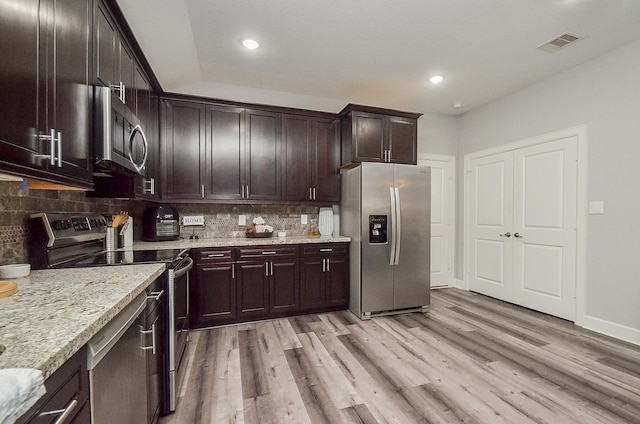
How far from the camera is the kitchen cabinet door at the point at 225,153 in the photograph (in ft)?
10.6

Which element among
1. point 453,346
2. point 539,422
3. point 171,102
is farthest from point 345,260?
point 171,102

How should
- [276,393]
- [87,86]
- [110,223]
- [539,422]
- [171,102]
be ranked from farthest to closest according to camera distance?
[171,102] < [110,223] < [276,393] < [539,422] < [87,86]

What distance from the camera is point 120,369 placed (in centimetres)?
108

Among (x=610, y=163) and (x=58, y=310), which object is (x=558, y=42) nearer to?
(x=610, y=163)

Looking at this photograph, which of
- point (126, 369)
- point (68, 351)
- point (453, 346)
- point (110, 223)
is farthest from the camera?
point (453, 346)

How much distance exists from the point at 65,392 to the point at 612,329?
413cm

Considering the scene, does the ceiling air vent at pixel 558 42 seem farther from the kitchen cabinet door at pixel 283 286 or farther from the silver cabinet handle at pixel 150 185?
the silver cabinet handle at pixel 150 185

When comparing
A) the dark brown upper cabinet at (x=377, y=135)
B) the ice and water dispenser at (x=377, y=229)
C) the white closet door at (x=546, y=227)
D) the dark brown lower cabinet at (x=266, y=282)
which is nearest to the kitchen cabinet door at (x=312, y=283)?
the dark brown lower cabinet at (x=266, y=282)

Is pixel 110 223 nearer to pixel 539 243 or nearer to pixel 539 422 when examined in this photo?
pixel 539 422

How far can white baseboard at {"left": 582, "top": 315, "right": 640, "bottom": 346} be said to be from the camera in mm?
2611

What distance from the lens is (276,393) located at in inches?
75.3

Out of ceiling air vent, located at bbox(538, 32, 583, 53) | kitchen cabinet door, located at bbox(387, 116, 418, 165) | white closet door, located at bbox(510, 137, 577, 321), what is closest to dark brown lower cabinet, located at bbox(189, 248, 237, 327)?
kitchen cabinet door, located at bbox(387, 116, 418, 165)

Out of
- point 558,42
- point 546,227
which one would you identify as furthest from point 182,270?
point 546,227

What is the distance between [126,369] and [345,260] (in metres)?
2.57
